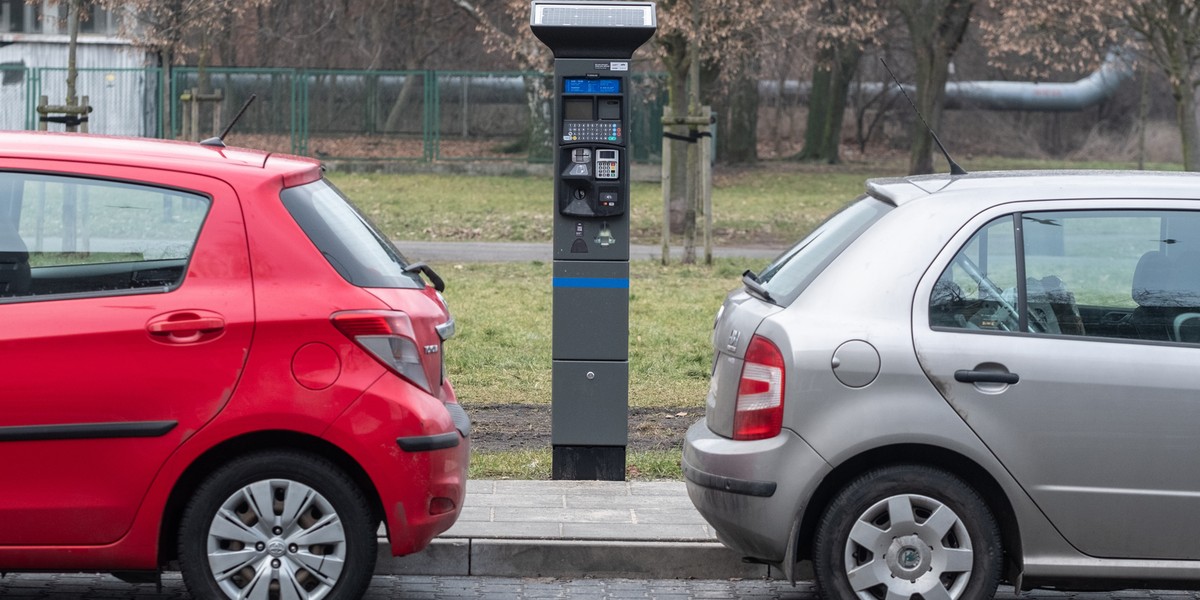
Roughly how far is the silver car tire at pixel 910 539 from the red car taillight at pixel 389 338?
1544mm

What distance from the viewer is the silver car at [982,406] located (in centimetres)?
479

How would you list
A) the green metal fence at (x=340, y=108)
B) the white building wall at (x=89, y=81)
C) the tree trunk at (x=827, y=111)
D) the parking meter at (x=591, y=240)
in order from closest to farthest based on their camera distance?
the parking meter at (x=591, y=240) → the white building wall at (x=89, y=81) → the green metal fence at (x=340, y=108) → the tree trunk at (x=827, y=111)

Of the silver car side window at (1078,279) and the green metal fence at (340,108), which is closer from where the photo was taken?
the silver car side window at (1078,279)

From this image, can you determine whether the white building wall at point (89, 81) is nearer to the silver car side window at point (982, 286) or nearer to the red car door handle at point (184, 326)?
the red car door handle at point (184, 326)

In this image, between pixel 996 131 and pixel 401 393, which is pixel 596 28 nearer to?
pixel 401 393

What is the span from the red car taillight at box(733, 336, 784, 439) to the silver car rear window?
23 cm

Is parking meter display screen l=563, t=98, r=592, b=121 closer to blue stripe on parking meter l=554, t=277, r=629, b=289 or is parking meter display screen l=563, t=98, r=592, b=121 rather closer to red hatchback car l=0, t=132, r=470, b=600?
blue stripe on parking meter l=554, t=277, r=629, b=289

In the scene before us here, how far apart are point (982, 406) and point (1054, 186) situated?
2.91ft

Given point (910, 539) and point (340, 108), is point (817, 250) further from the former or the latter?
point (340, 108)

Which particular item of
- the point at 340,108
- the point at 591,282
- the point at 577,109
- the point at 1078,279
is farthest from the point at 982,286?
the point at 340,108

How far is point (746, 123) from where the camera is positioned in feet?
122

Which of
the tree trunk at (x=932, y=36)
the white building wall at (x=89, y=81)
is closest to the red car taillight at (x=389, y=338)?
the tree trunk at (x=932, y=36)

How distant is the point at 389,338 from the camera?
16.0ft

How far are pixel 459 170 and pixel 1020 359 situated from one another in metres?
28.4
